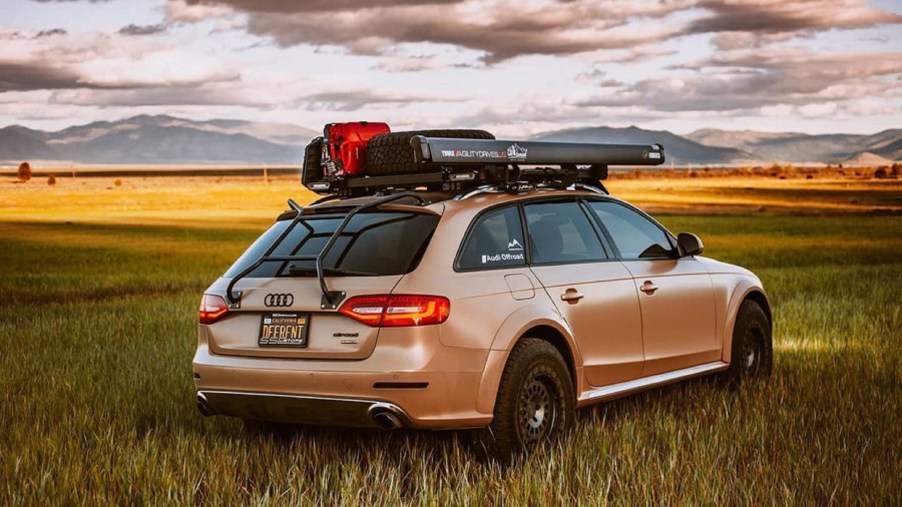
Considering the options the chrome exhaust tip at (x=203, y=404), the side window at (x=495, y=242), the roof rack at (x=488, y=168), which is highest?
the roof rack at (x=488, y=168)

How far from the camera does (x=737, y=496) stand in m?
5.87

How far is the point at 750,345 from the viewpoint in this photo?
9742mm

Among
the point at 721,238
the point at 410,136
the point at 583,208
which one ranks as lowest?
the point at 721,238

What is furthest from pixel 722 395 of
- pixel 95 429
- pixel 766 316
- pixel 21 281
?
pixel 21 281

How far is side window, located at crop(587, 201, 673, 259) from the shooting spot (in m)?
8.23

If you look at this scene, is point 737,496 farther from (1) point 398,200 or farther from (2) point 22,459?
(2) point 22,459

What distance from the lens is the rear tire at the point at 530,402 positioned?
21.7 ft

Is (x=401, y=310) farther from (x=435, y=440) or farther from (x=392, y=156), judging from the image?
(x=392, y=156)

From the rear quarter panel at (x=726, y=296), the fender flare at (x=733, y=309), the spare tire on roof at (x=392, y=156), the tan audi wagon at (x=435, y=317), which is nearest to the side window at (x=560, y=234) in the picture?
the tan audi wagon at (x=435, y=317)

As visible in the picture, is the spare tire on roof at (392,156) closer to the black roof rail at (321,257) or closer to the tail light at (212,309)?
the black roof rail at (321,257)

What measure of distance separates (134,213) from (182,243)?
22.4 metres

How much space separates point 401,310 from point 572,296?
1397 mm

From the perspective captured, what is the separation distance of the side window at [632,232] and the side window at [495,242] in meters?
1.05

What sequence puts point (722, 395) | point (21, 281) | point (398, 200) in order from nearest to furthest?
point (398, 200)
point (722, 395)
point (21, 281)
